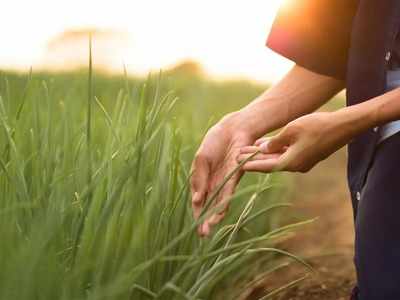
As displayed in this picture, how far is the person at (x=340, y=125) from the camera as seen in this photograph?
4.26 ft

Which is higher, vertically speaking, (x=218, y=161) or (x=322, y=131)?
(x=322, y=131)

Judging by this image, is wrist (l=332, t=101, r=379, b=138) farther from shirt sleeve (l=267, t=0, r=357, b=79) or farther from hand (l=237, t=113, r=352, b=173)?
shirt sleeve (l=267, t=0, r=357, b=79)

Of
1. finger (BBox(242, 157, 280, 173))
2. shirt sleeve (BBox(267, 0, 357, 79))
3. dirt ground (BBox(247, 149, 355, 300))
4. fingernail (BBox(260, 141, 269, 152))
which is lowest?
dirt ground (BBox(247, 149, 355, 300))

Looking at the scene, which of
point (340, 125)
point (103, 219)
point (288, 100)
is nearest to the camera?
point (103, 219)

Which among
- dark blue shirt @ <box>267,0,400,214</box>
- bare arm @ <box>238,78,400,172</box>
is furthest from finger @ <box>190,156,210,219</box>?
dark blue shirt @ <box>267,0,400,214</box>

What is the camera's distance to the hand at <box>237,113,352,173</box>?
4.23 ft

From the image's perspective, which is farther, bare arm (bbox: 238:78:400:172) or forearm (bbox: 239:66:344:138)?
forearm (bbox: 239:66:344:138)

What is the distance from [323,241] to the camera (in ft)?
7.59

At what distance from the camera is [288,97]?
1592 mm

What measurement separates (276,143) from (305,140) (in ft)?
0.18

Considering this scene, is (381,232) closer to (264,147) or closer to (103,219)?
(264,147)

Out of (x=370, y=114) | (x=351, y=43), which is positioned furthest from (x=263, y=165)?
(x=351, y=43)

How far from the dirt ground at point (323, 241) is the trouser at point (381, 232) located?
0.44 feet

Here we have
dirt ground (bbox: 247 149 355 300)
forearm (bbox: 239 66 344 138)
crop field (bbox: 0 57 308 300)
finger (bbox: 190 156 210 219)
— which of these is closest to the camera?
crop field (bbox: 0 57 308 300)
